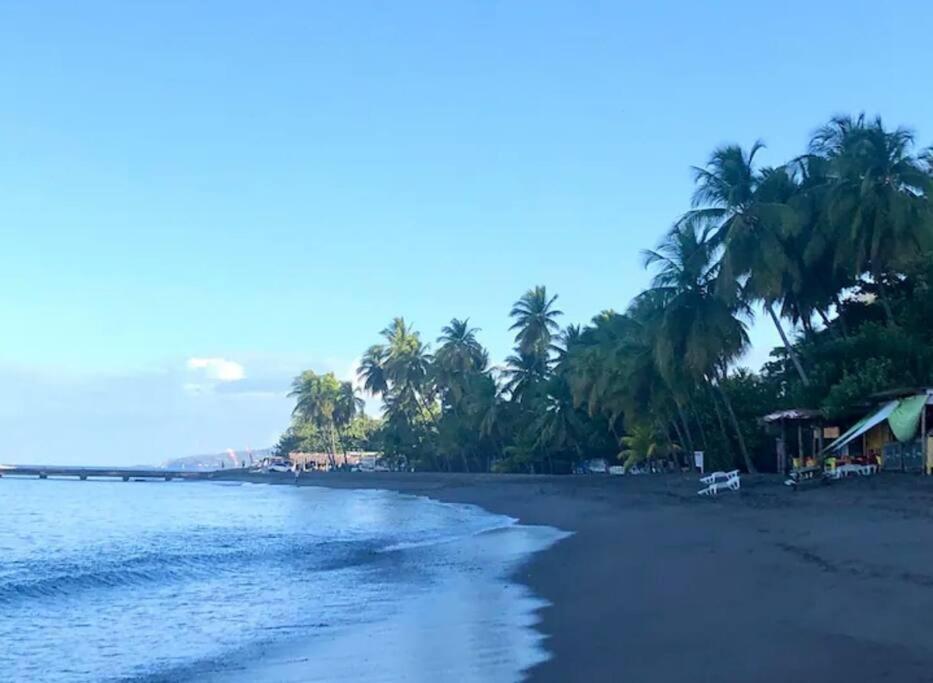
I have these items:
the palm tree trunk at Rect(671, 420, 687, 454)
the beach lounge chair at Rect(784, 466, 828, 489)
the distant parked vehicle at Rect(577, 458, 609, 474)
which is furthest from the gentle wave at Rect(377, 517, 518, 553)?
the distant parked vehicle at Rect(577, 458, 609, 474)

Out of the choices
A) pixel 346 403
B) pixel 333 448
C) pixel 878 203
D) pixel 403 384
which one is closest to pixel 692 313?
pixel 878 203

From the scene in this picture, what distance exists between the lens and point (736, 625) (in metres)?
8.91

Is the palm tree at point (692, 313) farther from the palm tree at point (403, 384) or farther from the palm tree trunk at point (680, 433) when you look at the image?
the palm tree at point (403, 384)

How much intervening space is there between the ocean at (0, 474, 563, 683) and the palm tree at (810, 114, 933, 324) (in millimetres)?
13966

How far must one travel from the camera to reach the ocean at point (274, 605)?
958cm

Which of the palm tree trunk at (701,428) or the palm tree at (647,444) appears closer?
the palm tree trunk at (701,428)

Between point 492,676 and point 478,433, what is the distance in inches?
2429

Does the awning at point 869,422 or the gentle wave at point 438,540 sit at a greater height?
the awning at point 869,422

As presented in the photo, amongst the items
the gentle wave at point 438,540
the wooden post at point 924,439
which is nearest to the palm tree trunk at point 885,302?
the wooden post at point 924,439

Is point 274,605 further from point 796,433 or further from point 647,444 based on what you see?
point 647,444

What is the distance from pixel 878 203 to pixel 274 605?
23.3m

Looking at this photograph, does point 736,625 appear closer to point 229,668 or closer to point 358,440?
point 229,668

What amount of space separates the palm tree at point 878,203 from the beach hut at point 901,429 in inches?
220

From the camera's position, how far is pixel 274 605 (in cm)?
1430
